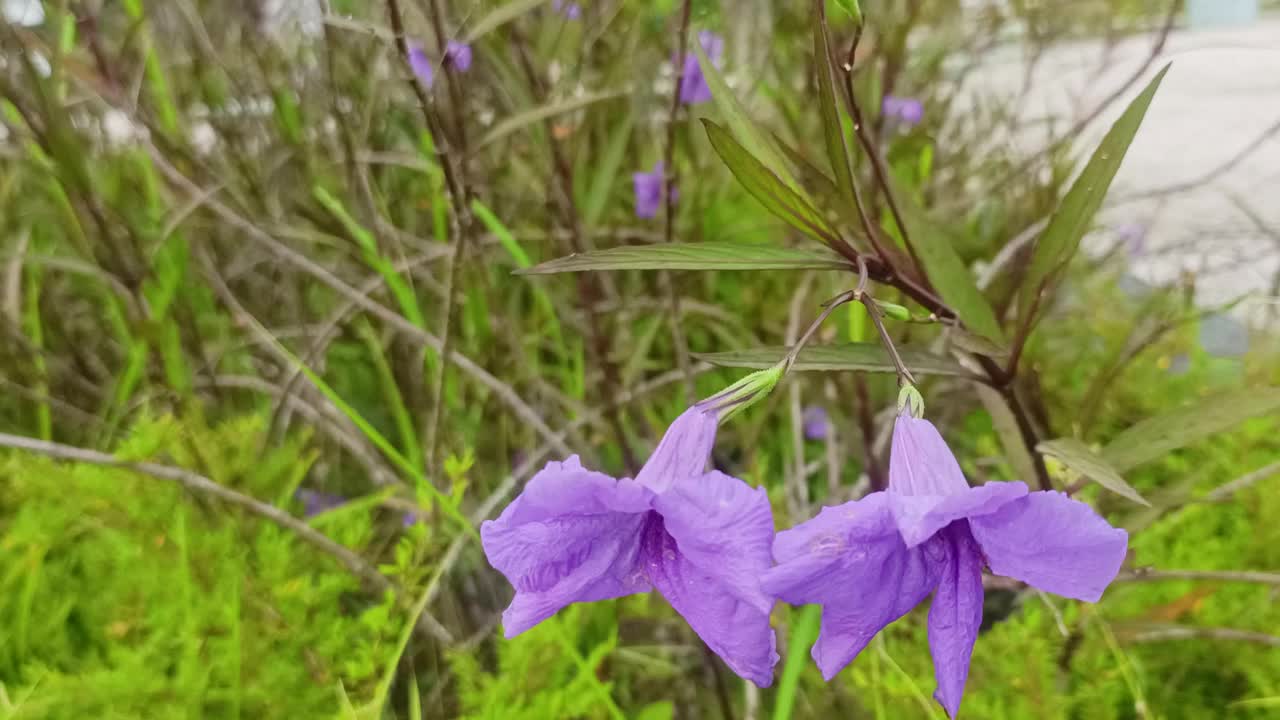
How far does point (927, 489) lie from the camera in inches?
13.3

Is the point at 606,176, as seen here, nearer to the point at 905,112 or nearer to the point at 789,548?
the point at 905,112

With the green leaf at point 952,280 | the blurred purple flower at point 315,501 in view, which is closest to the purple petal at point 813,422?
the blurred purple flower at point 315,501

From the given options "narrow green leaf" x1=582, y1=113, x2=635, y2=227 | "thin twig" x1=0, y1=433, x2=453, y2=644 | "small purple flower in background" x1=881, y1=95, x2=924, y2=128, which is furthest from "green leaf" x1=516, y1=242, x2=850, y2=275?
"small purple flower in background" x1=881, y1=95, x2=924, y2=128

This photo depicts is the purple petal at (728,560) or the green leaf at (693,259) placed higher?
the green leaf at (693,259)

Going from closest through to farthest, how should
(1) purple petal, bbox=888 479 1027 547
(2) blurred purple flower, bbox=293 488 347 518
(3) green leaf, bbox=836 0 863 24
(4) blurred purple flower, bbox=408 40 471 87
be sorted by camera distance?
(1) purple petal, bbox=888 479 1027 547
(3) green leaf, bbox=836 0 863 24
(4) blurred purple flower, bbox=408 40 471 87
(2) blurred purple flower, bbox=293 488 347 518

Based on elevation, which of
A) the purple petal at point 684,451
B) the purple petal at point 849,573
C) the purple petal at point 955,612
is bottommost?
the purple petal at point 955,612

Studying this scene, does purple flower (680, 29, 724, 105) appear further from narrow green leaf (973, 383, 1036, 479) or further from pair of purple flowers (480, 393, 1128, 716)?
pair of purple flowers (480, 393, 1128, 716)

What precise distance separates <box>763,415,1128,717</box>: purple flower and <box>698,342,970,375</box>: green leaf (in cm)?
7

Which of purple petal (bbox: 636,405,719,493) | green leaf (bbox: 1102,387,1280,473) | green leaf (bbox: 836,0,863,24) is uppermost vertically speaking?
green leaf (bbox: 836,0,863,24)

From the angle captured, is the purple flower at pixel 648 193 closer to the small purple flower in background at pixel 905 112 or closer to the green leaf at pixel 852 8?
the small purple flower in background at pixel 905 112

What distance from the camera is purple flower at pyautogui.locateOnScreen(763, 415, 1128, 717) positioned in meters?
0.30

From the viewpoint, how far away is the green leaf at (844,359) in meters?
0.42

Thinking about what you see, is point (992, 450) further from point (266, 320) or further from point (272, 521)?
point (266, 320)

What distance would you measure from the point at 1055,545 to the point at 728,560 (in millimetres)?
115
